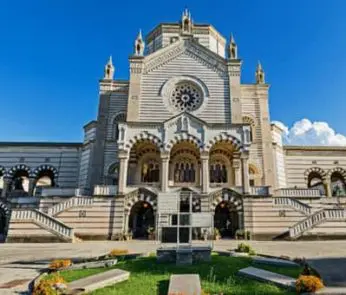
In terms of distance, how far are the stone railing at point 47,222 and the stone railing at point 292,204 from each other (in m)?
15.1

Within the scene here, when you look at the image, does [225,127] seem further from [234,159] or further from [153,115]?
[153,115]

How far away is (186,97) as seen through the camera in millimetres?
27828

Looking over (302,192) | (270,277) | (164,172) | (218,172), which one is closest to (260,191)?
(302,192)

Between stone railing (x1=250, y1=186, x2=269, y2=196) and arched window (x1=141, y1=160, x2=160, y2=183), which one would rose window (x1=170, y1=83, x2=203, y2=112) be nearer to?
arched window (x1=141, y1=160, x2=160, y2=183)

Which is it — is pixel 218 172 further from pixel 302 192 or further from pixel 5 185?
pixel 5 185

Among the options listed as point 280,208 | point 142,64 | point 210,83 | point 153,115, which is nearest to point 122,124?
point 153,115

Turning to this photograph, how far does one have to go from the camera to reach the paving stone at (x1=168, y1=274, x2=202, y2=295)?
16.9 feet

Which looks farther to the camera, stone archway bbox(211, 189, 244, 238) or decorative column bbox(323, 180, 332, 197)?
decorative column bbox(323, 180, 332, 197)

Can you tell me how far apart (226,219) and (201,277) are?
56.9ft

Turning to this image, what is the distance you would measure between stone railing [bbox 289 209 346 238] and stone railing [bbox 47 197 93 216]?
1486cm

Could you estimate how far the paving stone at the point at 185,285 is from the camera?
514 cm

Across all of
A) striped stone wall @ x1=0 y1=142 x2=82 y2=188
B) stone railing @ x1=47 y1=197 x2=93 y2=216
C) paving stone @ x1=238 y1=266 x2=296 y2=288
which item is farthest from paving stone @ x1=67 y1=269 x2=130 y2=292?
striped stone wall @ x1=0 y1=142 x2=82 y2=188

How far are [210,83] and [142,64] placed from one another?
23.4 ft

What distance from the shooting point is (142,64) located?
2775cm
